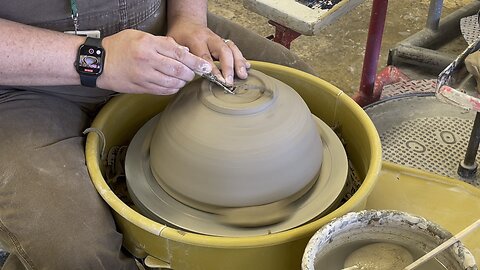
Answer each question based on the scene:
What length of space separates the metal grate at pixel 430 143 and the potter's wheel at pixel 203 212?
23.9 inches

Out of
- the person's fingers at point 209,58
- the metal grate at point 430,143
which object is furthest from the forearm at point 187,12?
the metal grate at point 430,143

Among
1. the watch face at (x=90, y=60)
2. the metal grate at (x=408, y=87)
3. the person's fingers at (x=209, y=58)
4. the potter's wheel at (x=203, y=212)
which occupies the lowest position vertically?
the metal grate at (x=408, y=87)

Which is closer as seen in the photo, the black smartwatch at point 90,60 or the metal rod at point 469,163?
the black smartwatch at point 90,60

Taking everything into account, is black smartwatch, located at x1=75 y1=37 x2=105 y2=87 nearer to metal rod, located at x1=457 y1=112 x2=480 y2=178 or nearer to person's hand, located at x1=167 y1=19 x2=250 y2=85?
person's hand, located at x1=167 y1=19 x2=250 y2=85

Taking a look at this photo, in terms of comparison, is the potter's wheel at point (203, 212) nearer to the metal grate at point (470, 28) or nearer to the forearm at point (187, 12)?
the forearm at point (187, 12)

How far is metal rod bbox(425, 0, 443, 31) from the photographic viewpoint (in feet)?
7.46

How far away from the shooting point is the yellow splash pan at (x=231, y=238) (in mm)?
1047

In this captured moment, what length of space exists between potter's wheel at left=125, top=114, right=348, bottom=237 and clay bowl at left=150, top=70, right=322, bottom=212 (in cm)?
2

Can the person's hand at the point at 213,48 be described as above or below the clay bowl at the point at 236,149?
above

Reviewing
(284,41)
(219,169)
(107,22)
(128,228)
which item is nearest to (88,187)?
(128,228)

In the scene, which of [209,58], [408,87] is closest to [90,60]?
[209,58]

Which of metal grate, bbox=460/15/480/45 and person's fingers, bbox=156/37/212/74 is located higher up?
person's fingers, bbox=156/37/212/74

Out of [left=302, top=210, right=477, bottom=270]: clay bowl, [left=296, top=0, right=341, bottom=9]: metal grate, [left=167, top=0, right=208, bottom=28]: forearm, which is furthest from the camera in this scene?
[left=296, top=0, right=341, bottom=9]: metal grate

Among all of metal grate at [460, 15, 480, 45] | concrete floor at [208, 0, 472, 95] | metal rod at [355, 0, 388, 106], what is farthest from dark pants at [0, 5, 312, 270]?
metal grate at [460, 15, 480, 45]
